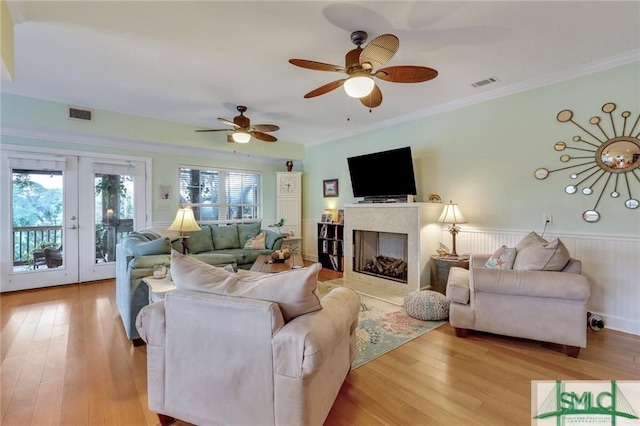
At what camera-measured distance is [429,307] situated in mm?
3086

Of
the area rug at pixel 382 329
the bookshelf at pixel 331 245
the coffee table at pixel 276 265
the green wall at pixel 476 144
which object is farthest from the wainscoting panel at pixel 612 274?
the bookshelf at pixel 331 245

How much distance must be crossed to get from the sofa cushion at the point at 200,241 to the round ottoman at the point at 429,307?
136 inches

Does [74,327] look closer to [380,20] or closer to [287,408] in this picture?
[287,408]

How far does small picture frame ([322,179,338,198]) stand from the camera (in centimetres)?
580

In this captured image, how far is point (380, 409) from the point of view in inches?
68.8

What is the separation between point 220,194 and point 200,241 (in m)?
1.55

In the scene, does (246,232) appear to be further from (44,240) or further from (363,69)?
(363,69)

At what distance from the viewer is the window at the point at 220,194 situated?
570cm

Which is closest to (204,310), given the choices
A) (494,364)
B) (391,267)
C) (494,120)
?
(494,364)

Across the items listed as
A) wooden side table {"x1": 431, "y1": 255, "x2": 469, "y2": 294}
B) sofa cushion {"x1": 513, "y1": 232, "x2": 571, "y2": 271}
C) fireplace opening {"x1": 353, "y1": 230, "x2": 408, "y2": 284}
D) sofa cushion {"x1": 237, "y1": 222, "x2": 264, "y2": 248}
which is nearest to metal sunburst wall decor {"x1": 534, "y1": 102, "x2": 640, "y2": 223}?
sofa cushion {"x1": 513, "y1": 232, "x2": 571, "y2": 271}

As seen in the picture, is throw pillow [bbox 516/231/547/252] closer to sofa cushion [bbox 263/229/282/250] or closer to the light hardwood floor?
the light hardwood floor

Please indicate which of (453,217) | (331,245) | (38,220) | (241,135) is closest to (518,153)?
(453,217)

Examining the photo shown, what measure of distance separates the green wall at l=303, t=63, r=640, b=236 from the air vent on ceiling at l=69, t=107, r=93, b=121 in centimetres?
443

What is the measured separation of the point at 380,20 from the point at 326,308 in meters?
2.21
